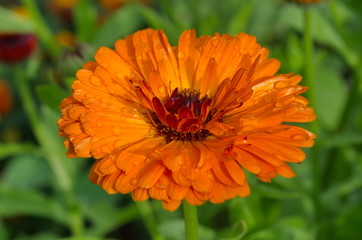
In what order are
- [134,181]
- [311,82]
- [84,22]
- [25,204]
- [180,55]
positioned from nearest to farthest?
[134,181], [180,55], [311,82], [25,204], [84,22]

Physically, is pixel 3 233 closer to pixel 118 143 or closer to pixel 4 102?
pixel 4 102

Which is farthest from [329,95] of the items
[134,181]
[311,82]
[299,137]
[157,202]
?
[134,181]

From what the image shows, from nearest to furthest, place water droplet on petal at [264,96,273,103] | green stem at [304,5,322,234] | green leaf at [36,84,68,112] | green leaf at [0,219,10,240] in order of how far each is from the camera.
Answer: water droplet on petal at [264,96,273,103], green leaf at [36,84,68,112], green stem at [304,5,322,234], green leaf at [0,219,10,240]

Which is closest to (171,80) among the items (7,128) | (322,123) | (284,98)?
(284,98)

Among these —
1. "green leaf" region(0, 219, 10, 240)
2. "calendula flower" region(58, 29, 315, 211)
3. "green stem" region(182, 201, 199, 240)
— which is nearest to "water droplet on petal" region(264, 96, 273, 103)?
"calendula flower" region(58, 29, 315, 211)

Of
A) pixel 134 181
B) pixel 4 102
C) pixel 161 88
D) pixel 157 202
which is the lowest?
pixel 157 202

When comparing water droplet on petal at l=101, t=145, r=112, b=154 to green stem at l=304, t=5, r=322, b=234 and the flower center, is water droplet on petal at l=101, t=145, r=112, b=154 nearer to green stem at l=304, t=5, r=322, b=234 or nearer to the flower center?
the flower center
